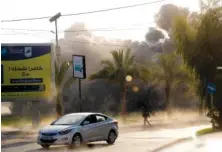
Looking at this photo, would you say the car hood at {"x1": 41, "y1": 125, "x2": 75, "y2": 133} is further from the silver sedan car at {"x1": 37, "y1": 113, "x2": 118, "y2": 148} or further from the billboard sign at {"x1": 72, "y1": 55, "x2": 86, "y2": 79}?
the billboard sign at {"x1": 72, "y1": 55, "x2": 86, "y2": 79}

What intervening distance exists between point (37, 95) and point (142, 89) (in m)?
51.5

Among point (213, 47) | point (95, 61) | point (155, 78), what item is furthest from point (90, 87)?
point (213, 47)

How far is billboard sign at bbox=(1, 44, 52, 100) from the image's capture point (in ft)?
119

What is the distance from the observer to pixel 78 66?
40.2m

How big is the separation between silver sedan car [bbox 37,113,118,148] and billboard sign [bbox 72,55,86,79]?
60.0ft

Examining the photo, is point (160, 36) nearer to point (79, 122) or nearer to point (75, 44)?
point (75, 44)

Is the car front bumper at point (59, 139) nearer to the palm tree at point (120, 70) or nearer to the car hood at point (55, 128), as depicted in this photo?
the car hood at point (55, 128)

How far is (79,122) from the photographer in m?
19.9

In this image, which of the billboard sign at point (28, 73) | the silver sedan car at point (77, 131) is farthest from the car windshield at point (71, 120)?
the billboard sign at point (28, 73)

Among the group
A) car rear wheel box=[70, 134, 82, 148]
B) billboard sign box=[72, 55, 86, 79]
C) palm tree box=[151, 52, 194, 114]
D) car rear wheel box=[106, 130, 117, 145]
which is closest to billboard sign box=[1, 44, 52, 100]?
billboard sign box=[72, 55, 86, 79]

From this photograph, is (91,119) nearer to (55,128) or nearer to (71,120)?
(71,120)

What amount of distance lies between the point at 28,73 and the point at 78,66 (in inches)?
204

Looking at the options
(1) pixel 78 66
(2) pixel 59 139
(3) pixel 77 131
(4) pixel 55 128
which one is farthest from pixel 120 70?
(2) pixel 59 139

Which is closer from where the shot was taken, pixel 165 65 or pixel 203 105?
pixel 203 105
